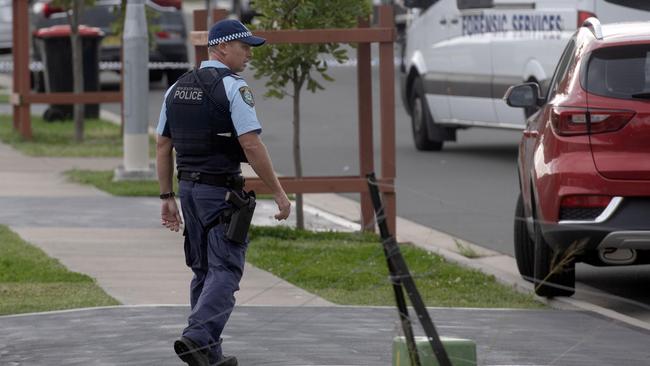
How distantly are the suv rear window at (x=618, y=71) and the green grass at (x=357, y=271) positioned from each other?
1346 mm

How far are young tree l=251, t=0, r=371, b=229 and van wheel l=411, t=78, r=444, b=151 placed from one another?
24.8 feet

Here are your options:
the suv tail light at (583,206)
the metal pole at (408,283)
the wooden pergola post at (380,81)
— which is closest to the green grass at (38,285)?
the wooden pergola post at (380,81)

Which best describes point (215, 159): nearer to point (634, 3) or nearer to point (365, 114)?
point (365, 114)

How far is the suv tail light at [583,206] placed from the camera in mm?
9195

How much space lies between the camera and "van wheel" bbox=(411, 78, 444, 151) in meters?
20.0

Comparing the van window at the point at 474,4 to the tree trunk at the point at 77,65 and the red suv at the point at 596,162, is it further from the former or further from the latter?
the red suv at the point at 596,162

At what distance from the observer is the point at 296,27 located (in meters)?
12.3

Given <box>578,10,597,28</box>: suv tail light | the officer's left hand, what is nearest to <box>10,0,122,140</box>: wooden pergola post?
<box>578,10,597,28</box>: suv tail light

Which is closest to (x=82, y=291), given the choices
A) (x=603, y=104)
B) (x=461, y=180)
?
(x=603, y=104)

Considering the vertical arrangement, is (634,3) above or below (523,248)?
above

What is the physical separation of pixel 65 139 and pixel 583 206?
1268 cm

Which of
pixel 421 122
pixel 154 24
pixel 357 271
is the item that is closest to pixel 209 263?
pixel 357 271

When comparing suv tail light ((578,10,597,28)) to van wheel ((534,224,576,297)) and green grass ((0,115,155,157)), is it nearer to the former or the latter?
green grass ((0,115,155,157))

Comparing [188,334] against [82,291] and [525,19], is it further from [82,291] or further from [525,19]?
[525,19]
